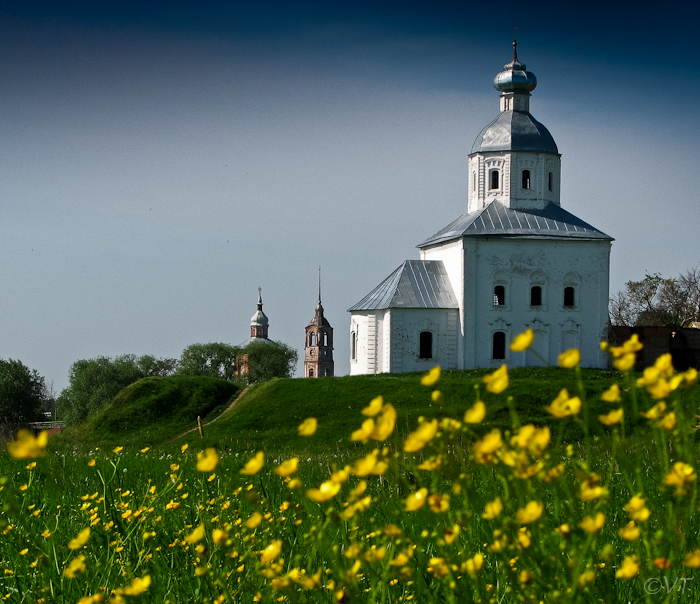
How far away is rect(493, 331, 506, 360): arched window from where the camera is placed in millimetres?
33406

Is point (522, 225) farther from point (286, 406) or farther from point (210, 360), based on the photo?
point (210, 360)

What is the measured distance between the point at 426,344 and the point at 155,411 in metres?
12.0

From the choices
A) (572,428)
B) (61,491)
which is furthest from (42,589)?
(572,428)

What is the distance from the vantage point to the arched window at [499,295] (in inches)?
1321

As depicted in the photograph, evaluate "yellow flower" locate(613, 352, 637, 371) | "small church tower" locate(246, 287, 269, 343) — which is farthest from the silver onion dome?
"small church tower" locate(246, 287, 269, 343)

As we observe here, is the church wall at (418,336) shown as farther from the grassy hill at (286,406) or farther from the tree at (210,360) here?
the tree at (210,360)

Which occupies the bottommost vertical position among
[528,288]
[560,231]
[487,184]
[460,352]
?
[460,352]

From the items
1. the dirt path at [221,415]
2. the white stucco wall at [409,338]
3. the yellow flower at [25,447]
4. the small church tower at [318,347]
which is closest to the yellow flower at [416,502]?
the yellow flower at [25,447]

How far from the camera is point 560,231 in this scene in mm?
33656

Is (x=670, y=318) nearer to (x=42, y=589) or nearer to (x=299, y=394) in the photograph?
(x=299, y=394)

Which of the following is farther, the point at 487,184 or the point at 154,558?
the point at 487,184

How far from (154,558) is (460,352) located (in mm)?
30260

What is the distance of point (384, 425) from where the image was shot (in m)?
1.37

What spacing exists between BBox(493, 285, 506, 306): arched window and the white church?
5 centimetres
